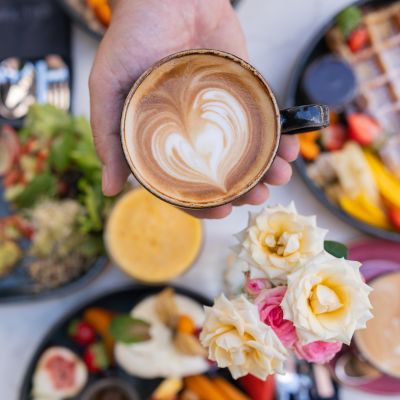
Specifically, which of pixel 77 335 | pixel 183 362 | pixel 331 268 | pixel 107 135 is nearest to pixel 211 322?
pixel 331 268

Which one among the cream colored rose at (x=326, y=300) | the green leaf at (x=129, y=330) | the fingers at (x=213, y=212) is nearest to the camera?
the cream colored rose at (x=326, y=300)

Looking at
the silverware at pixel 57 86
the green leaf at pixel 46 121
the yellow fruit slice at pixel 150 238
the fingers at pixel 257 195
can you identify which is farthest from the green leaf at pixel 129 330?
the silverware at pixel 57 86

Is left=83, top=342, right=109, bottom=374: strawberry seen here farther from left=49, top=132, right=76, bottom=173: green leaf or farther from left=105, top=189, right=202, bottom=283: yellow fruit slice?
left=49, top=132, right=76, bottom=173: green leaf

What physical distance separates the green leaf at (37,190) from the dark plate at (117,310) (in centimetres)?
25

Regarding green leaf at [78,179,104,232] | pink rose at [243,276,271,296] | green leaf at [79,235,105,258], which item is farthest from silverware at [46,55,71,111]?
pink rose at [243,276,271,296]

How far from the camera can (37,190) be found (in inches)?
42.9

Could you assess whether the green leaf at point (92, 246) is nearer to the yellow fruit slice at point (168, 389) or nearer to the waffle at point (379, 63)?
the yellow fruit slice at point (168, 389)

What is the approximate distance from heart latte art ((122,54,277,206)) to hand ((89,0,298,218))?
10 cm

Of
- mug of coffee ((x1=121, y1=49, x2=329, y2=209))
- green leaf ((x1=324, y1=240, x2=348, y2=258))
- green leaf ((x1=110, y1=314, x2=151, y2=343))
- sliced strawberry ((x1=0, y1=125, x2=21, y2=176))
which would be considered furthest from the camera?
sliced strawberry ((x1=0, y1=125, x2=21, y2=176))

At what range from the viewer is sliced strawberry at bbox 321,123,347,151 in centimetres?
114

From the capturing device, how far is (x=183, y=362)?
102 centimetres

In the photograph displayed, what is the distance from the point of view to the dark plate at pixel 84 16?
1115mm

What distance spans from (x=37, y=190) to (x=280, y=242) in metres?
0.69

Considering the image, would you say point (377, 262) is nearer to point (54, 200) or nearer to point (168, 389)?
point (168, 389)
